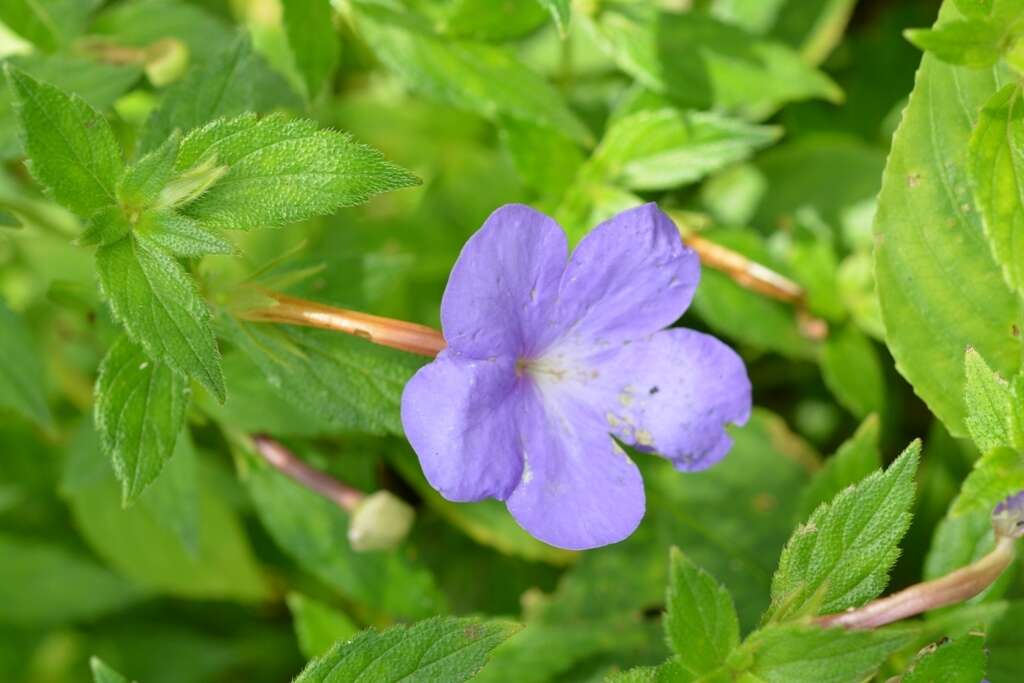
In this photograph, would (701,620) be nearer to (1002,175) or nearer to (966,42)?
(1002,175)

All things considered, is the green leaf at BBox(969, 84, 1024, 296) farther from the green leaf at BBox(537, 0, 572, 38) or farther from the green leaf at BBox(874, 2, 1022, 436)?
the green leaf at BBox(537, 0, 572, 38)

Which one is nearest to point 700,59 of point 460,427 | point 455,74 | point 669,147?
point 669,147

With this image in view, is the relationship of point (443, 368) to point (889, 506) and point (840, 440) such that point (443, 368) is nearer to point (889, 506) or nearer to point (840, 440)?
point (889, 506)

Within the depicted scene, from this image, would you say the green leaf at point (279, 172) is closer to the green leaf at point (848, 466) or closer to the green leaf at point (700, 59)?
the green leaf at point (700, 59)

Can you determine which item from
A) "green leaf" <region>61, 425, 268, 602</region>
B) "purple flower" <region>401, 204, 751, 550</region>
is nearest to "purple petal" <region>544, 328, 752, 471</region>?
"purple flower" <region>401, 204, 751, 550</region>

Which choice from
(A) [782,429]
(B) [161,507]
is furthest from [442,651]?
(A) [782,429]
